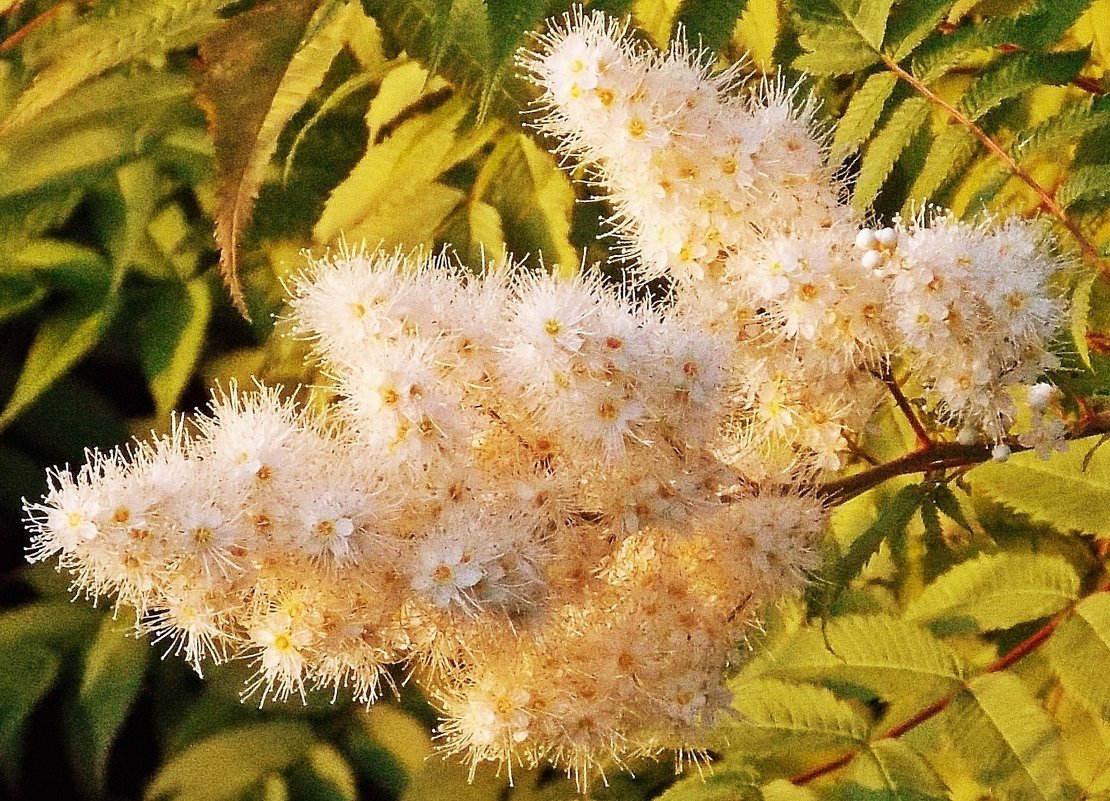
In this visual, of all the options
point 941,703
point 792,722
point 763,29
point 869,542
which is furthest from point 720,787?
point 763,29

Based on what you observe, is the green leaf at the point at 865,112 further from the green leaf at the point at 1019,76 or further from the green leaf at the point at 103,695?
the green leaf at the point at 103,695

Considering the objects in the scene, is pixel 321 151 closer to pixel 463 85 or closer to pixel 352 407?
pixel 463 85

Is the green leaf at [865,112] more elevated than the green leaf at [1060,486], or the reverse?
the green leaf at [865,112]

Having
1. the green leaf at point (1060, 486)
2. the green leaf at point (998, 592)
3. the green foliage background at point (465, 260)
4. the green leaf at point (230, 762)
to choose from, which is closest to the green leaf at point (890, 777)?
the green foliage background at point (465, 260)

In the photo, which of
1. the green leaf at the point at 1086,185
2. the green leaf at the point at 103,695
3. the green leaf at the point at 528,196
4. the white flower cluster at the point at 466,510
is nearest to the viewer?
the white flower cluster at the point at 466,510

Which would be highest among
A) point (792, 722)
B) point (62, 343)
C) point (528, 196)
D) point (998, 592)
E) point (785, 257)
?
point (785, 257)

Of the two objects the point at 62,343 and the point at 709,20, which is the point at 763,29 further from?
the point at 62,343

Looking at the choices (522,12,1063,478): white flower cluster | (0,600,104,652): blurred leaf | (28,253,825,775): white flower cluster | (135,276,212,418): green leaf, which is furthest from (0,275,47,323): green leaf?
(522,12,1063,478): white flower cluster

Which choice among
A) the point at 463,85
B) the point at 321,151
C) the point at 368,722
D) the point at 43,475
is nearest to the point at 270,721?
the point at 368,722
